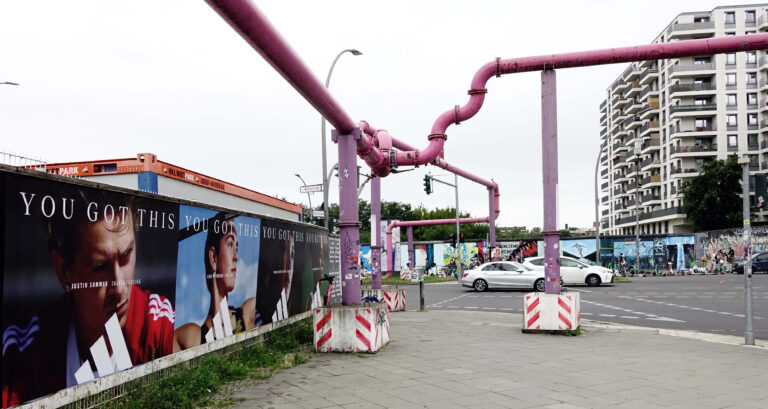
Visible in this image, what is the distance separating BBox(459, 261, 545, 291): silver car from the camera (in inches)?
995

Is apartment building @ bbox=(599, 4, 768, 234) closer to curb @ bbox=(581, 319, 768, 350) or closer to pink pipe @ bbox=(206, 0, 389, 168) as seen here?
curb @ bbox=(581, 319, 768, 350)

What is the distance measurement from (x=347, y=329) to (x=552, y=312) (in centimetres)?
454

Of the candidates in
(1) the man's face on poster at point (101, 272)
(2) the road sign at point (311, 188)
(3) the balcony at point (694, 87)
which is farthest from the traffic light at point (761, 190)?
(3) the balcony at point (694, 87)

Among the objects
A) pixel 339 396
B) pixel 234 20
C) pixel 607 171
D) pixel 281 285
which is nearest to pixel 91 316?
pixel 339 396

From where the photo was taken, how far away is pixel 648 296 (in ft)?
72.7

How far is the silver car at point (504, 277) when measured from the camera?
25281 mm

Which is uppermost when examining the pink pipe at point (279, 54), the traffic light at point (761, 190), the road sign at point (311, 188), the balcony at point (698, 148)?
the balcony at point (698, 148)

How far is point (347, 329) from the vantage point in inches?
363

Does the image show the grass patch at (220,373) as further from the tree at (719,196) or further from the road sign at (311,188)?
the tree at (719,196)

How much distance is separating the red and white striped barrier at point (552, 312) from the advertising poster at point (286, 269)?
4.47 meters

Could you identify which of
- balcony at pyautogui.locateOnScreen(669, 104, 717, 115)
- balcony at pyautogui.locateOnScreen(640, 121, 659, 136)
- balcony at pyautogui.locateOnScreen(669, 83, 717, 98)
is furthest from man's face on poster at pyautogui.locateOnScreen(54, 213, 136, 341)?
balcony at pyautogui.locateOnScreen(640, 121, 659, 136)

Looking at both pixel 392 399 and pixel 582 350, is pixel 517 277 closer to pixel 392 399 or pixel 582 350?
pixel 582 350

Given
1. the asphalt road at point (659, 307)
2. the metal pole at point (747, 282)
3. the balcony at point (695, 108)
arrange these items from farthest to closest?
the balcony at point (695, 108)
the asphalt road at point (659, 307)
the metal pole at point (747, 282)

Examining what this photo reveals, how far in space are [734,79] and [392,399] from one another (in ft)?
271
